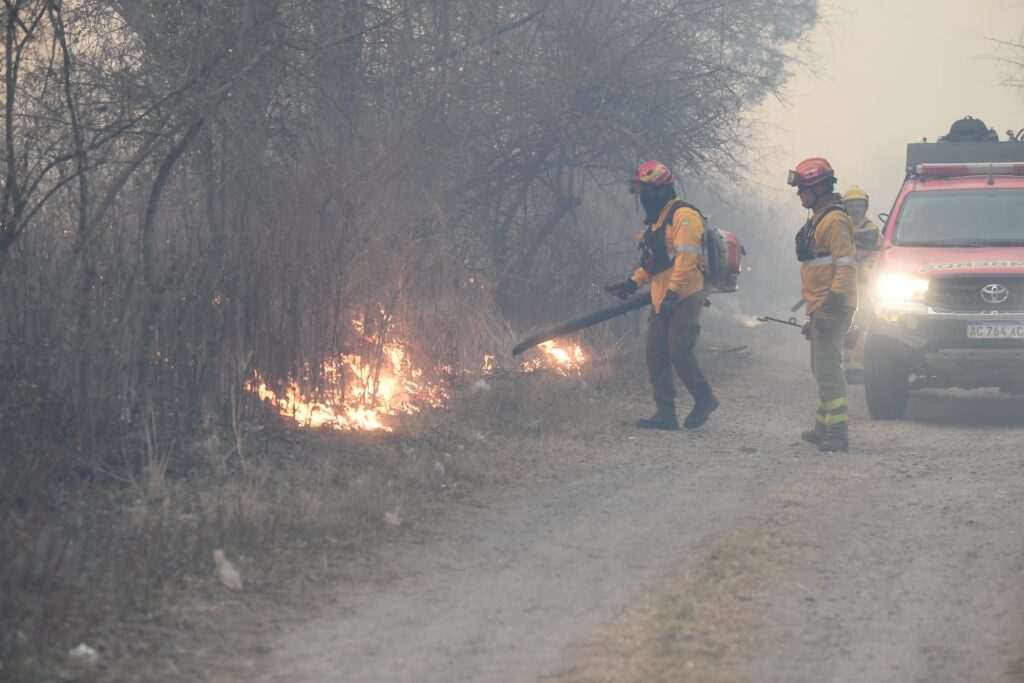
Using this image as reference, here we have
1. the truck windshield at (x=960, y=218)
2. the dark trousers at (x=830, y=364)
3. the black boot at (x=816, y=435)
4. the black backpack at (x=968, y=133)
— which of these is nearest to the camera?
the dark trousers at (x=830, y=364)

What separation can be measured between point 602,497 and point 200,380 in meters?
2.54

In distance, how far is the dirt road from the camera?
4797 mm

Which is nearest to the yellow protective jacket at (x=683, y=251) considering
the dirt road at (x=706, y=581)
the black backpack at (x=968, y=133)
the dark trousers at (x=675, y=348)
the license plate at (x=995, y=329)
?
the dark trousers at (x=675, y=348)

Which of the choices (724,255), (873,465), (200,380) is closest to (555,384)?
(724,255)

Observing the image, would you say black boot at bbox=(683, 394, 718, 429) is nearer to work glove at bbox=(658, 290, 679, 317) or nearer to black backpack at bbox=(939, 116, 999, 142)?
work glove at bbox=(658, 290, 679, 317)

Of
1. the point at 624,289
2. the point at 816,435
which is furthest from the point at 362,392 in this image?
the point at 816,435

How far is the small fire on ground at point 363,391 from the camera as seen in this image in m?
8.43

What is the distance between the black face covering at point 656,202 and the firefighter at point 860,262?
74.2 inches

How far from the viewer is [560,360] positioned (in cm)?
1260

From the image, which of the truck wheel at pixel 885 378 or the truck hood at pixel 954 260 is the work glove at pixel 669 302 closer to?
the truck wheel at pixel 885 378

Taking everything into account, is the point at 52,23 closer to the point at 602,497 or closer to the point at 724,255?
the point at 602,497

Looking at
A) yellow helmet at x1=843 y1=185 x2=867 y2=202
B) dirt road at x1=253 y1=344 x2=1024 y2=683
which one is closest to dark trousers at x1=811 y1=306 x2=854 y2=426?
dirt road at x1=253 y1=344 x2=1024 y2=683

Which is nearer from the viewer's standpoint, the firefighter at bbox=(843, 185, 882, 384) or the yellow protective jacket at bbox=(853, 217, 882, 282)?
the firefighter at bbox=(843, 185, 882, 384)

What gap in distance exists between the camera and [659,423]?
10.1 meters
